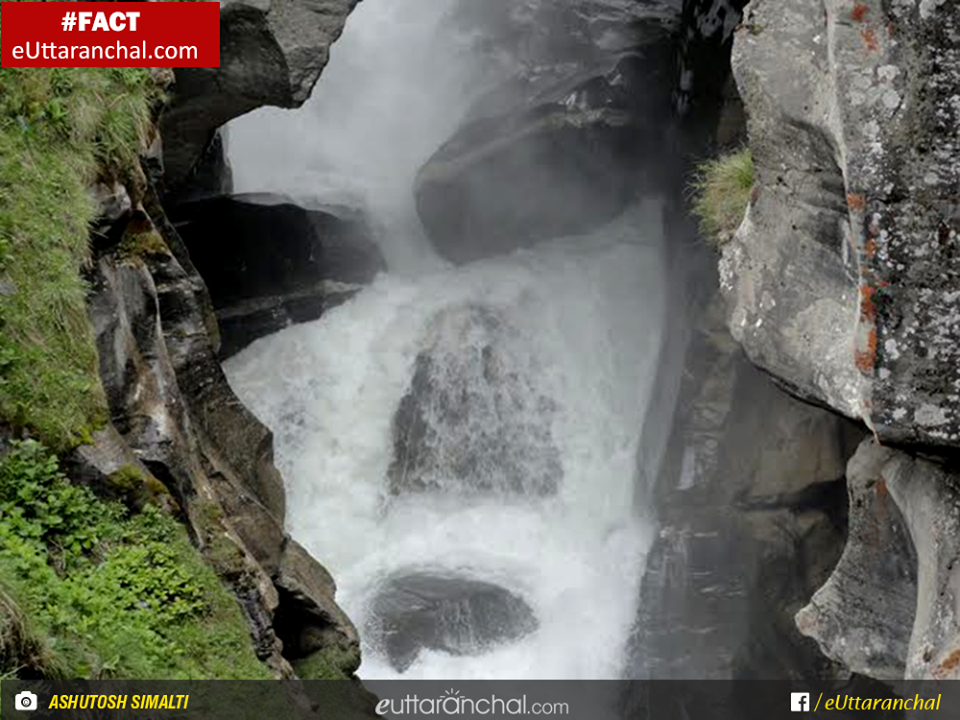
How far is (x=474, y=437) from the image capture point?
59.1 ft

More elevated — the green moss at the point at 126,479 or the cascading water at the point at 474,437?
the cascading water at the point at 474,437

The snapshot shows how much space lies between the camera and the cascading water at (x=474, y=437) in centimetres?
1591

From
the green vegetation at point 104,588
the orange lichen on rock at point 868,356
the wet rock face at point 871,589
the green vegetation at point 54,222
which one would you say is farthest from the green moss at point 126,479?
the wet rock face at point 871,589

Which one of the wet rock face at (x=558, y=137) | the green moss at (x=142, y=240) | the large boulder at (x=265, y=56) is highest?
the wet rock face at (x=558, y=137)

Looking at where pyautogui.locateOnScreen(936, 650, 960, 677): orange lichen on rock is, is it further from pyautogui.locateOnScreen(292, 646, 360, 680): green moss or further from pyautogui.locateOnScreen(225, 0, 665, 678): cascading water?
pyautogui.locateOnScreen(225, 0, 665, 678): cascading water

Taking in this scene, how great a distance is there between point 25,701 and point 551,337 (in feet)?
42.2

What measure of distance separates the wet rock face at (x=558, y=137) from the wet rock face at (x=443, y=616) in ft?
19.5

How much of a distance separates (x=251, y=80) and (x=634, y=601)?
312 inches

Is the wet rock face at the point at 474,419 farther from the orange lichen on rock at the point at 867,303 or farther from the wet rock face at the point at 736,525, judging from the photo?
the orange lichen on rock at the point at 867,303

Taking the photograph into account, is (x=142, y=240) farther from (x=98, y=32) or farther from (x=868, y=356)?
(x=868, y=356)

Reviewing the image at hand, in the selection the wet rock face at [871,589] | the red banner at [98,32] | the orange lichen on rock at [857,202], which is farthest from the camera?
the red banner at [98,32]

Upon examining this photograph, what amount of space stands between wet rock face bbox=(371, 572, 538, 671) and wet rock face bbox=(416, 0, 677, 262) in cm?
594

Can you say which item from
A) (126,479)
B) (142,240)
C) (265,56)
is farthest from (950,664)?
(265,56)

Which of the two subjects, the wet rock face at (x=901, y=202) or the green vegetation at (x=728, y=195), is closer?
the wet rock face at (x=901, y=202)
